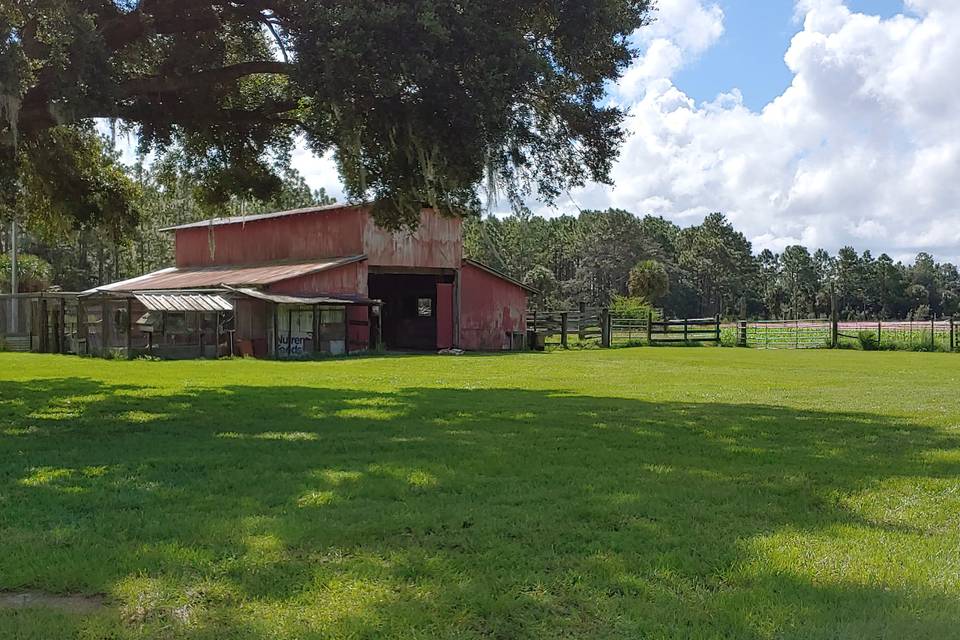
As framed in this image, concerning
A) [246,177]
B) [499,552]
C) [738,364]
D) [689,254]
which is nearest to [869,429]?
[499,552]

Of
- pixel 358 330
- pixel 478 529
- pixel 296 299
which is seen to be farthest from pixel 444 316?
pixel 478 529

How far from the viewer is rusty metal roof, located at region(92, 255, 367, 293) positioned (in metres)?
29.0

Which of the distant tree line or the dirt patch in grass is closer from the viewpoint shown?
the dirt patch in grass

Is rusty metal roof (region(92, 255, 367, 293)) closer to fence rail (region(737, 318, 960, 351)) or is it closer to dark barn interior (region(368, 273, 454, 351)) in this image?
dark barn interior (region(368, 273, 454, 351))

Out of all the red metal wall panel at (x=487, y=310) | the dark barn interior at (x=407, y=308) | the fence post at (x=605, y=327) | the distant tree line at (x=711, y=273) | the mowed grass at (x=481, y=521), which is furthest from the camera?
the distant tree line at (x=711, y=273)

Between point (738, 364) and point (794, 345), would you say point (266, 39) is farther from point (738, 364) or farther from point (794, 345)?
point (794, 345)

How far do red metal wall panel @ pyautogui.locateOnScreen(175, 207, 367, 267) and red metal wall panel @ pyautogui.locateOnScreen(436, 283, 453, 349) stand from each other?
13.7 ft

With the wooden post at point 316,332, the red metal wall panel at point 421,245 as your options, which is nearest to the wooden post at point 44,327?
the wooden post at point 316,332

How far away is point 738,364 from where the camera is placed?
2359cm

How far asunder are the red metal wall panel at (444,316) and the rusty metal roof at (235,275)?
4.11 meters

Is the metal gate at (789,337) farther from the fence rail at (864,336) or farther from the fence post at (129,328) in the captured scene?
the fence post at (129,328)

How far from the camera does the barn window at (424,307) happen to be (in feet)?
119

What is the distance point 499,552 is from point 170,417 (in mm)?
7025

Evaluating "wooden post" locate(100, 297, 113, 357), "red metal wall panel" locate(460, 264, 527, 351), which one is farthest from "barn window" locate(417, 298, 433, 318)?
"wooden post" locate(100, 297, 113, 357)
